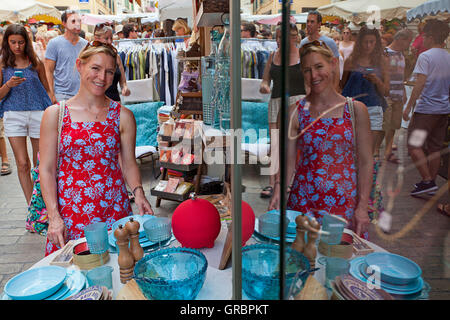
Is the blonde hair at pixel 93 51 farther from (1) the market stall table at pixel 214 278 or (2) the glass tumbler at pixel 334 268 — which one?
(2) the glass tumbler at pixel 334 268

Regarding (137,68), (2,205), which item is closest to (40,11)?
(137,68)

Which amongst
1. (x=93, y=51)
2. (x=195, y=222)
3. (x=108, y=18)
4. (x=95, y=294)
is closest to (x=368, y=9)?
(x=195, y=222)

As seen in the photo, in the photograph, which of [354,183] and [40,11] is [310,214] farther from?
A: [40,11]

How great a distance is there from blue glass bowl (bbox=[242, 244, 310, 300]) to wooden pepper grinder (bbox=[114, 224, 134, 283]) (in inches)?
13.7

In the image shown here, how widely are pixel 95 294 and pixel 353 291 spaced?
55 cm

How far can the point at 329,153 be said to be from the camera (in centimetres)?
77

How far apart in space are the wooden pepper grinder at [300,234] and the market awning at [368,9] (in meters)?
0.37

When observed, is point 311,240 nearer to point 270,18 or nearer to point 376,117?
point 376,117

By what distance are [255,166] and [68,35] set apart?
10.5ft

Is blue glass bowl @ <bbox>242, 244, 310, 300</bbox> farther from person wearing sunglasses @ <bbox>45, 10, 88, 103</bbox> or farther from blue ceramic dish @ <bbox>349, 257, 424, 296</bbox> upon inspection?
person wearing sunglasses @ <bbox>45, 10, 88, 103</bbox>

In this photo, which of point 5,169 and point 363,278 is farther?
point 5,169

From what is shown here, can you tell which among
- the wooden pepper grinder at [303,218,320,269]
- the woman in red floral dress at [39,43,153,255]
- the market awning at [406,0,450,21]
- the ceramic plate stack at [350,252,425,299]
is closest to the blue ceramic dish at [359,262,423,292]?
the ceramic plate stack at [350,252,425,299]
